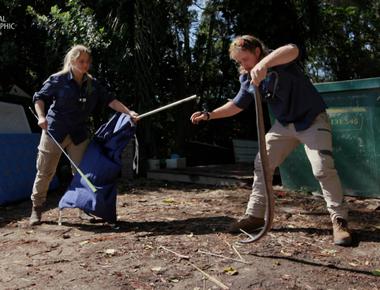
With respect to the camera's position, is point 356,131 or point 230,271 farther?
point 356,131

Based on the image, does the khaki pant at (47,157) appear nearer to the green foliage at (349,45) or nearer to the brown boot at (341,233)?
the brown boot at (341,233)

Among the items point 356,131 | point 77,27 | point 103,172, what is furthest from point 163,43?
point 103,172

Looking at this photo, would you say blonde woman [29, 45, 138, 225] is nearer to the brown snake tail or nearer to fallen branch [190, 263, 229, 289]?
the brown snake tail

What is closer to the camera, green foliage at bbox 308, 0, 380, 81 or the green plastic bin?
the green plastic bin

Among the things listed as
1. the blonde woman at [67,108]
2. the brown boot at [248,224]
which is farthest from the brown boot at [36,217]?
the brown boot at [248,224]

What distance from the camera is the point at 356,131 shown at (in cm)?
559

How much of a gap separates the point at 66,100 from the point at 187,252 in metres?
1.94

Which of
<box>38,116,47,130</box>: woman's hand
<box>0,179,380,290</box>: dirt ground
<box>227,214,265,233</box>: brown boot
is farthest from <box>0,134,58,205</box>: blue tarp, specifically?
<box>227,214,265,233</box>: brown boot

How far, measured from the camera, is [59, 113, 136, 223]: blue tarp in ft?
15.0

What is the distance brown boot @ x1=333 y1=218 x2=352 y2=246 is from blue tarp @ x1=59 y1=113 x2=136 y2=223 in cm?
196

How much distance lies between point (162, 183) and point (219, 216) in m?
2.99

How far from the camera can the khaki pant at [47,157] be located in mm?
4836

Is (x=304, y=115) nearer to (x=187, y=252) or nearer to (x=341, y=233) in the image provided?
(x=341, y=233)

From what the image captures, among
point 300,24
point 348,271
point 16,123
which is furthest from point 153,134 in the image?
point 348,271
